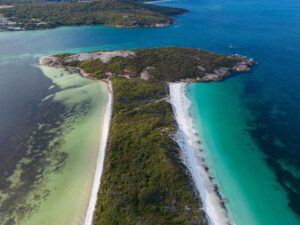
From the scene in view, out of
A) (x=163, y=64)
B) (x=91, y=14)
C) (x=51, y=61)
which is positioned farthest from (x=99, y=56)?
(x=91, y=14)

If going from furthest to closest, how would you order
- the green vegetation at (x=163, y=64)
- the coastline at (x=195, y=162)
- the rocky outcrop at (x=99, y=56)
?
the rocky outcrop at (x=99, y=56) → the green vegetation at (x=163, y=64) → the coastline at (x=195, y=162)

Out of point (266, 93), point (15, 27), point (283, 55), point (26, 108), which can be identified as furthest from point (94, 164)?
point (15, 27)

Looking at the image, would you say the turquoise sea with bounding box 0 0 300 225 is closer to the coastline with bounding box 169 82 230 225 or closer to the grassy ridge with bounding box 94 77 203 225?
the coastline with bounding box 169 82 230 225

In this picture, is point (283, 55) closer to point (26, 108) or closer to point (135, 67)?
point (135, 67)

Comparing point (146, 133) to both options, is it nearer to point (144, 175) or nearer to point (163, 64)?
point (144, 175)

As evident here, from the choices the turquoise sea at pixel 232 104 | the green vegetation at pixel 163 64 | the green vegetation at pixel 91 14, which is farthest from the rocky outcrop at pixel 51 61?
the green vegetation at pixel 91 14

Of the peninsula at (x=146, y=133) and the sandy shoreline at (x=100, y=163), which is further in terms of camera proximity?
the sandy shoreline at (x=100, y=163)

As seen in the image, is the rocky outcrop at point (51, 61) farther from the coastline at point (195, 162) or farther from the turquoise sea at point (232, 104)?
the coastline at point (195, 162)
